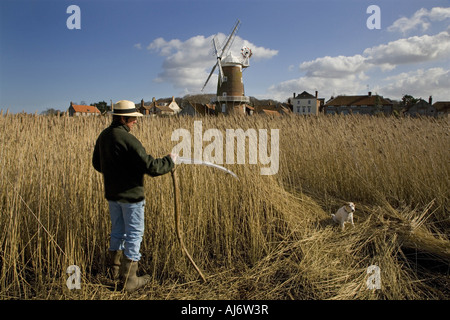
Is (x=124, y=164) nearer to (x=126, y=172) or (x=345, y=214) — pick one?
(x=126, y=172)

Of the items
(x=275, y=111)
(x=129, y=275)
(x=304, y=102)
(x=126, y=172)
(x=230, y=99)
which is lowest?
(x=129, y=275)

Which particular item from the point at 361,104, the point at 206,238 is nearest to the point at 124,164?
the point at 206,238

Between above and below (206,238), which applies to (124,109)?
above

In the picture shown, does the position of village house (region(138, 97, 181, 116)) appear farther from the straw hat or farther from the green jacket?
the green jacket

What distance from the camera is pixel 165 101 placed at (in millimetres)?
Answer: 66312

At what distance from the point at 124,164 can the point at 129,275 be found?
0.87 metres

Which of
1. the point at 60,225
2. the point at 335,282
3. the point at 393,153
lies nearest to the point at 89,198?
the point at 60,225

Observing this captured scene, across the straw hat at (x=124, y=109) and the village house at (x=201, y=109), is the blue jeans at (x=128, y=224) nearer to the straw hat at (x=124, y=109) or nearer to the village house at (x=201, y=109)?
the straw hat at (x=124, y=109)

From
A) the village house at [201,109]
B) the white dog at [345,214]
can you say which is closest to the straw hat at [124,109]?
the village house at [201,109]

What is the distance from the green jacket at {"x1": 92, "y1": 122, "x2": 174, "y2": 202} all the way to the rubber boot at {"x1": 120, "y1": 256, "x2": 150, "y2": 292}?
1.66ft

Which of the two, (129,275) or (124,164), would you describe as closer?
(124,164)

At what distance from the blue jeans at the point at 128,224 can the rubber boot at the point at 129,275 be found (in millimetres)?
59

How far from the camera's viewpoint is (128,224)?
6.47 ft
